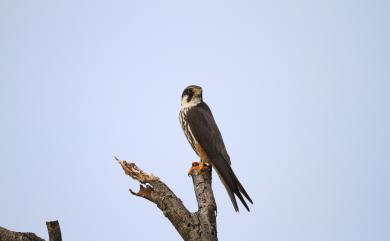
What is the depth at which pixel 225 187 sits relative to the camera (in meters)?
5.59

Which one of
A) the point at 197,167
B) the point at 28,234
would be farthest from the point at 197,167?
the point at 28,234

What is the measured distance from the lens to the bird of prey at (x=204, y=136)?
5589mm

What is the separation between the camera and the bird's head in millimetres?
6906

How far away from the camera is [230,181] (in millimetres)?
5523

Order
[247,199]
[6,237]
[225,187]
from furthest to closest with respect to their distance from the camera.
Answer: [225,187], [247,199], [6,237]

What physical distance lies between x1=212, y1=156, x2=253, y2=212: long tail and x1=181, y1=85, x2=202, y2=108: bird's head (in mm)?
1267

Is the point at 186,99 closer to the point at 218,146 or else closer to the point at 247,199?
the point at 218,146

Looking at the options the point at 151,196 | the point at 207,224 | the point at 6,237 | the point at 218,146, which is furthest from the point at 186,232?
→ the point at 218,146

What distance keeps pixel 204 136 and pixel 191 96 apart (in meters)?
0.82

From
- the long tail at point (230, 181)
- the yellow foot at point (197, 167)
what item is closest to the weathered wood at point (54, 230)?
the yellow foot at point (197, 167)

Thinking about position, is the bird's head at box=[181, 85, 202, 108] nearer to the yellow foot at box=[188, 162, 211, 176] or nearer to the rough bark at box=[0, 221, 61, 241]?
the yellow foot at box=[188, 162, 211, 176]

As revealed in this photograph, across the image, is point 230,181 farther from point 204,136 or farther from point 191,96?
point 191,96

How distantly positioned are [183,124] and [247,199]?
1.92 meters

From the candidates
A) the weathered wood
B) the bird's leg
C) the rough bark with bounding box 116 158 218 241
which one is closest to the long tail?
the bird's leg
